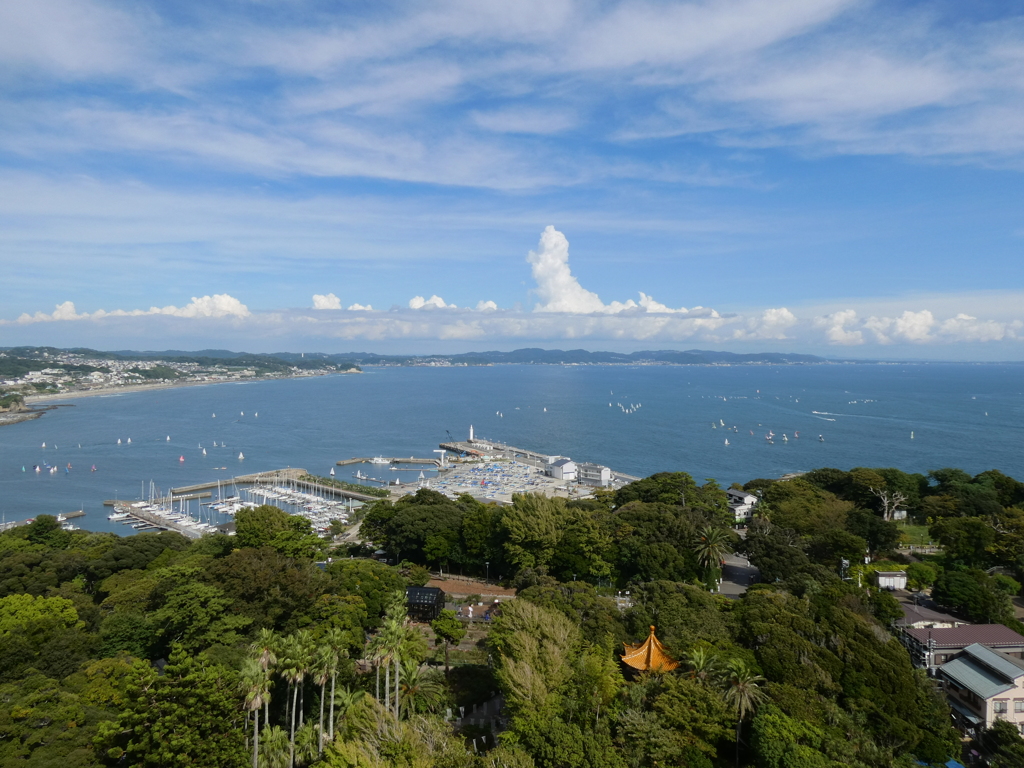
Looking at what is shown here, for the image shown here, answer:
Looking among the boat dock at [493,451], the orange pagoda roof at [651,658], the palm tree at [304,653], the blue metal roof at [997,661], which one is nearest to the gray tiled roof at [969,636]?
the blue metal roof at [997,661]

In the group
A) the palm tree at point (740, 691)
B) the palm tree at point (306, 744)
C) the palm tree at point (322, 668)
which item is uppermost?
the palm tree at point (322, 668)

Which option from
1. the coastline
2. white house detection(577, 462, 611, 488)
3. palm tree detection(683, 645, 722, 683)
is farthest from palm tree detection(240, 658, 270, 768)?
the coastline

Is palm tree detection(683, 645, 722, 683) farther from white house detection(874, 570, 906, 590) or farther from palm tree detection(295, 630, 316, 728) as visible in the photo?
white house detection(874, 570, 906, 590)

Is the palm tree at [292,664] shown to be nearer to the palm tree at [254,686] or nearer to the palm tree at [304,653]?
the palm tree at [304,653]

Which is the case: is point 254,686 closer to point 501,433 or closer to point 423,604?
point 423,604

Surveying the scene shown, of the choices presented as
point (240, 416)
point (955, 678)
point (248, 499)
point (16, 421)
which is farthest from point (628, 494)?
point (16, 421)

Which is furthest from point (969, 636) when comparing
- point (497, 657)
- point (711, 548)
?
point (497, 657)

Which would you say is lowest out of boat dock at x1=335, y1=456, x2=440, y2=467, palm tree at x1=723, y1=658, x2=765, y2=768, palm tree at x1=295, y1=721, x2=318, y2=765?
boat dock at x1=335, y1=456, x2=440, y2=467
